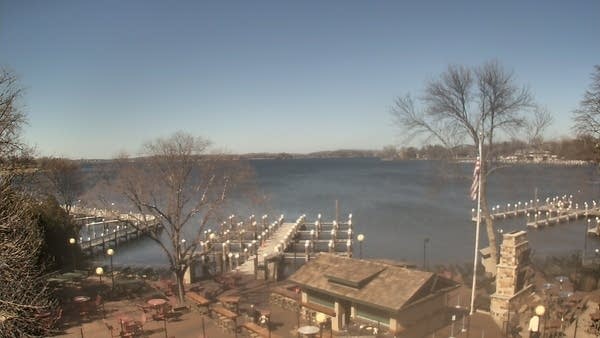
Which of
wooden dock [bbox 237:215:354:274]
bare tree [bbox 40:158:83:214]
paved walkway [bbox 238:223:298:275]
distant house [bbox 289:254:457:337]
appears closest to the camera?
distant house [bbox 289:254:457:337]

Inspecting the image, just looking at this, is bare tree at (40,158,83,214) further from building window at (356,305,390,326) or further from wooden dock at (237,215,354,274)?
building window at (356,305,390,326)

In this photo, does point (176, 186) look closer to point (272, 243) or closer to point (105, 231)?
point (272, 243)

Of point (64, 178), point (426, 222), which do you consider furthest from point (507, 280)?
point (64, 178)

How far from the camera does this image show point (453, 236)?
45219mm

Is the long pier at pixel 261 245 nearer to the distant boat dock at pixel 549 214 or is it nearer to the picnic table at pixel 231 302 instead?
the picnic table at pixel 231 302

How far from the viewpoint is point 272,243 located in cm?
3659

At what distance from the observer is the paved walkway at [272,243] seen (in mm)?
29109

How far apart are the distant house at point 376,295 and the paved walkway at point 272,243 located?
1070 cm

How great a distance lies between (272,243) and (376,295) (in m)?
21.3

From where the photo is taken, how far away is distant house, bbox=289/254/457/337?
612 inches

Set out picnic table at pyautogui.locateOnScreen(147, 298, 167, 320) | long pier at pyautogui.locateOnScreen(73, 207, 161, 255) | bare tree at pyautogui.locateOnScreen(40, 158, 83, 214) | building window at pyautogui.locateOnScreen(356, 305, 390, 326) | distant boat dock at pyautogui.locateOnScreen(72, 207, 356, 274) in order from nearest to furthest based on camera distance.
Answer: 1. building window at pyautogui.locateOnScreen(356, 305, 390, 326)
2. picnic table at pyautogui.locateOnScreen(147, 298, 167, 320)
3. distant boat dock at pyautogui.locateOnScreen(72, 207, 356, 274)
4. long pier at pyautogui.locateOnScreen(73, 207, 161, 255)
5. bare tree at pyautogui.locateOnScreen(40, 158, 83, 214)

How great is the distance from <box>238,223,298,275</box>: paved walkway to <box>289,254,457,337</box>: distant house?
10.7 meters

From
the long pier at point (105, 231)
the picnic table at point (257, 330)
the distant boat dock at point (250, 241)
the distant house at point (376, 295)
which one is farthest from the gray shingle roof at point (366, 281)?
the long pier at point (105, 231)

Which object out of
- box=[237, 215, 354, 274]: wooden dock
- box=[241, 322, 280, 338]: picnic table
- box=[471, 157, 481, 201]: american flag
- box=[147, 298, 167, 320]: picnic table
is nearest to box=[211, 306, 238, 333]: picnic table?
box=[241, 322, 280, 338]: picnic table
